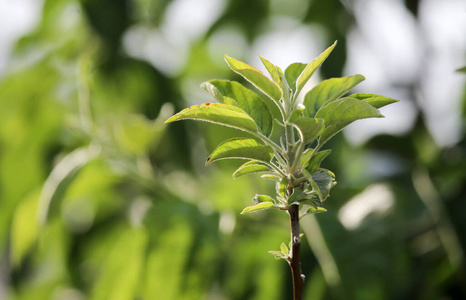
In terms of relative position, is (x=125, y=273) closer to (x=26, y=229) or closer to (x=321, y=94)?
(x=26, y=229)

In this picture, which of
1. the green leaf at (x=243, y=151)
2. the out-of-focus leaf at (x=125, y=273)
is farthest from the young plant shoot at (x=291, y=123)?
the out-of-focus leaf at (x=125, y=273)

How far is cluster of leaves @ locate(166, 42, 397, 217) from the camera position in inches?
5.7

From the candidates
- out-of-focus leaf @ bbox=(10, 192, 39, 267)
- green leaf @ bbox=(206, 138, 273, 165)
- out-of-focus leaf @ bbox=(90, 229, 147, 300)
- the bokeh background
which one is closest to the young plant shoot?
green leaf @ bbox=(206, 138, 273, 165)

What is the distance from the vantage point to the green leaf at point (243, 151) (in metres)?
0.16

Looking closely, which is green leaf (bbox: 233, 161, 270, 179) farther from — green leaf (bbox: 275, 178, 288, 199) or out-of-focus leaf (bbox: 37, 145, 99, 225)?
out-of-focus leaf (bbox: 37, 145, 99, 225)

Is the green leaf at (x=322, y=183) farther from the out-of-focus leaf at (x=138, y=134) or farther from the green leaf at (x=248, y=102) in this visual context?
the out-of-focus leaf at (x=138, y=134)

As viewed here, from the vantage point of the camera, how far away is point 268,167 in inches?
6.6

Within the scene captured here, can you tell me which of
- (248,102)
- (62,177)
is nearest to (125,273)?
(62,177)

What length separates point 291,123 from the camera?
138mm

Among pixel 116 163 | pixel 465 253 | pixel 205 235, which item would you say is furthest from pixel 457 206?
pixel 116 163

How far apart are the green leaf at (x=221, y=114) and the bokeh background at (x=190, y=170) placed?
0.75 ft

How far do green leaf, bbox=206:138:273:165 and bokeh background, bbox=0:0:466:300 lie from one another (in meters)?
0.22

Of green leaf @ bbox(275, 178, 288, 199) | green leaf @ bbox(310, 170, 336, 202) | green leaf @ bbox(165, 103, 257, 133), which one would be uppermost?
green leaf @ bbox(165, 103, 257, 133)

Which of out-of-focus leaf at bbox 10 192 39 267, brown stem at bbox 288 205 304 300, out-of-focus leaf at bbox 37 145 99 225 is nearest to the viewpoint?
brown stem at bbox 288 205 304 300
